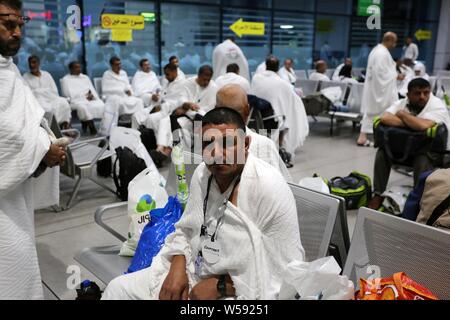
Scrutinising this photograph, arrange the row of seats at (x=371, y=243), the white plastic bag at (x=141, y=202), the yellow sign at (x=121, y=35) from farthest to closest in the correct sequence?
the yellow sign at (x=121, y=35) → the white plastic bag at (x=141, y=202) → the row of seats at (x=371, y=243)

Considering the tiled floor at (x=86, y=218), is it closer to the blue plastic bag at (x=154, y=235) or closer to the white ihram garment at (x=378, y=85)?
the white ihram garment at (x=378, y=85)

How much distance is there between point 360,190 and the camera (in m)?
4.01

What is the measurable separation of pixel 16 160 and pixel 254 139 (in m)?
1.17

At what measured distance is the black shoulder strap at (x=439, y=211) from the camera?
1.89 m

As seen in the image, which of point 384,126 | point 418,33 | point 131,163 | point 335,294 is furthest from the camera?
point 418,33

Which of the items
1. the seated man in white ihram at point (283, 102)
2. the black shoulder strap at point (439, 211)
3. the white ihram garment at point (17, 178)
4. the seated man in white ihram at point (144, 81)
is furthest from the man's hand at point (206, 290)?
the seated man in white ihram at point (144, 81)

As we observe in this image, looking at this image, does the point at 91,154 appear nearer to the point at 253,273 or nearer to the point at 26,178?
the point at 26,178

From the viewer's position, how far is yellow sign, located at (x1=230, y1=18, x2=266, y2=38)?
10.4m

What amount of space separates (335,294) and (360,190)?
2.96 metres

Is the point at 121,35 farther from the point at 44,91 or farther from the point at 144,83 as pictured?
the point at 44,91

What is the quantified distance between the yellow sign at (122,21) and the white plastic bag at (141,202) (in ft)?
21.3

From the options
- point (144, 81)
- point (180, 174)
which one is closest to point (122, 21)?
point (144, 81)

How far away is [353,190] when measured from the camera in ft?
13.2
